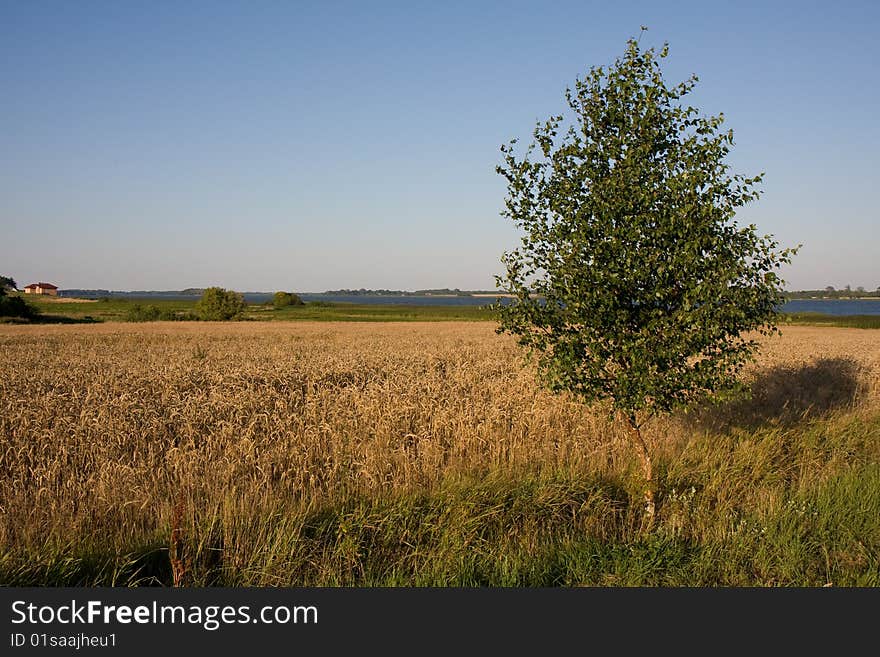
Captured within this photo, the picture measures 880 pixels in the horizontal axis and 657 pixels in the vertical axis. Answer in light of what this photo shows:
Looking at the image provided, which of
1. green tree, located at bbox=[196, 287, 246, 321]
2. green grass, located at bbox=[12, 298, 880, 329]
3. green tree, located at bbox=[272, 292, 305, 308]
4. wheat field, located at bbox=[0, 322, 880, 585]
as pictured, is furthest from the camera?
green tree, located at bbox=[272, 292, 305, 308]

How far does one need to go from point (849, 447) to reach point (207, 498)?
10896 millimetres

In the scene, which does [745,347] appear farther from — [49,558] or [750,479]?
[49,558]

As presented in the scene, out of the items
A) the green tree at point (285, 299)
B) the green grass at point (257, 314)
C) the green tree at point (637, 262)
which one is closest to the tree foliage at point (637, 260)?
the green tree at point (637, 262)

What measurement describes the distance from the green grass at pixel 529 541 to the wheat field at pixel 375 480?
31 millimetres

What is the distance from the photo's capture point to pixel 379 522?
22.6 ft

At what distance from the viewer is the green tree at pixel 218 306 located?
3607 inches

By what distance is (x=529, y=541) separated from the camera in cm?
677

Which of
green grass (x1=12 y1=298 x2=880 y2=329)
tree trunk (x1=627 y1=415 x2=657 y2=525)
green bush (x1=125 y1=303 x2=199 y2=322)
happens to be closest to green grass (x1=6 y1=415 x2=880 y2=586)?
tree trunk (x1=627 y1=415 x2=657 y2=525)

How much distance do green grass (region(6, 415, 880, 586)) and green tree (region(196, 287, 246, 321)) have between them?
294 ft

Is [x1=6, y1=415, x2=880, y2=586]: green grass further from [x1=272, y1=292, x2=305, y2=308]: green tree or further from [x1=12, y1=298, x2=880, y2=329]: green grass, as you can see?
[x1=272, y1=292, x2=305, y2=308]: green tree

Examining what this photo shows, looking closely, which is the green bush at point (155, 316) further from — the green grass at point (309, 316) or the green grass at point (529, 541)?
the green grass at point (529, 541)

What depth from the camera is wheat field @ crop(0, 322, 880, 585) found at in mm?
6031

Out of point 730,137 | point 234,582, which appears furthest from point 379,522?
point 730,137

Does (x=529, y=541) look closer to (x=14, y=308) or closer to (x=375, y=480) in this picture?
(x=375, y=480)
